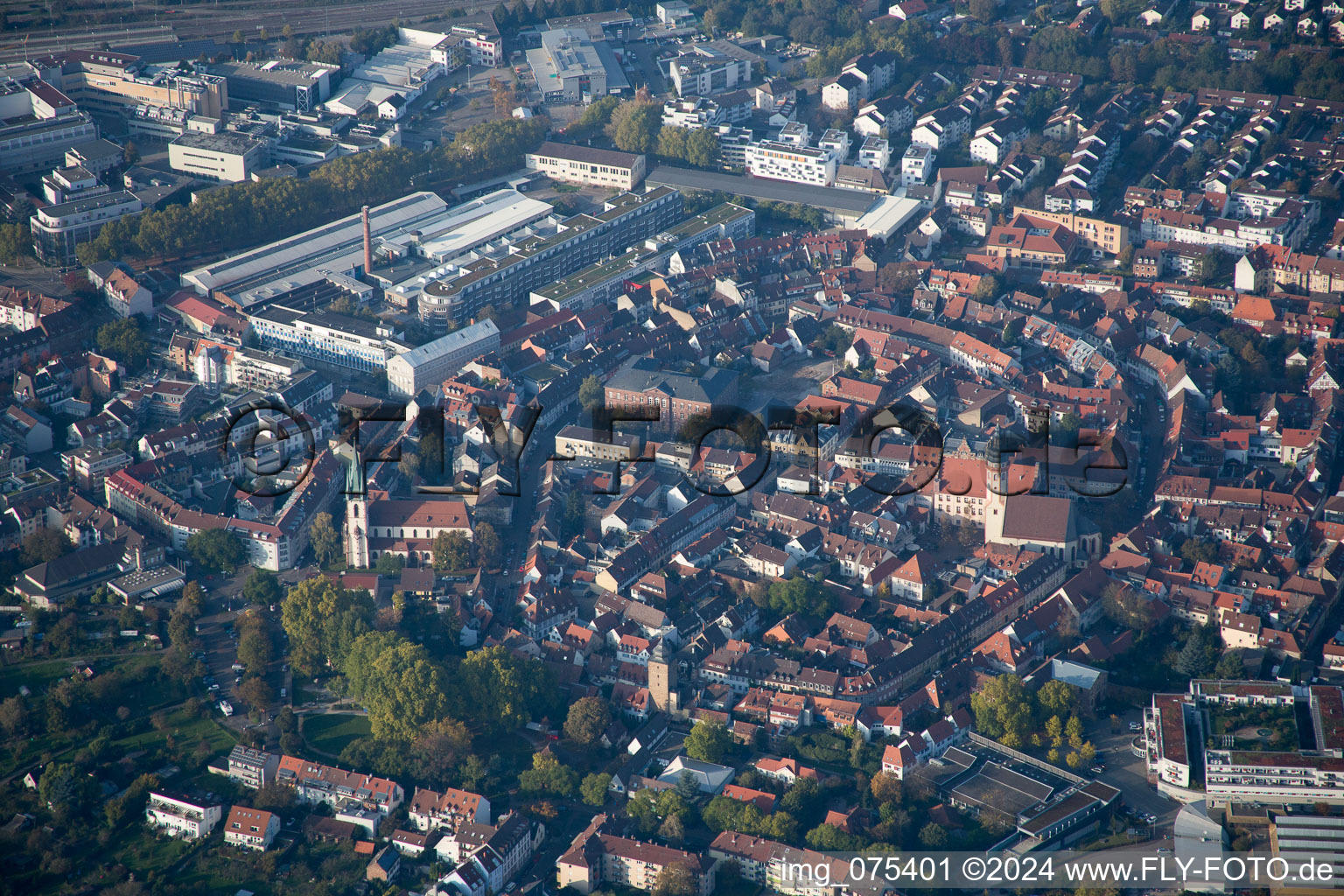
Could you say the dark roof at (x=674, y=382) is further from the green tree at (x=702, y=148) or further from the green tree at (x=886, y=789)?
the green tree at (x=702, y=148)

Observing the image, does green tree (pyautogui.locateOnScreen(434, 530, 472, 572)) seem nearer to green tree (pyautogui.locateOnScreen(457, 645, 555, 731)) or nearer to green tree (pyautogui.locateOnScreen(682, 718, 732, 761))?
green tree (pyautogui.locateOnScreen(457, 645, 555, 731))

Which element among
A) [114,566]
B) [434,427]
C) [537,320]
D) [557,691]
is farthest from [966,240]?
[114,566]

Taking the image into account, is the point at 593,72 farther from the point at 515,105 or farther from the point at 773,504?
the point at 773,504

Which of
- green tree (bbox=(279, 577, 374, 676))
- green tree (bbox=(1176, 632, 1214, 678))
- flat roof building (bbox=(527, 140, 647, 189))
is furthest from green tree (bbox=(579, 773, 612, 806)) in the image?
flat roof building (bbox=(527, 140, 647, 189))

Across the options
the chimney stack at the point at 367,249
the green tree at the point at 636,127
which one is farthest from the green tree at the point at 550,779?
the green tree at the point at 636,127

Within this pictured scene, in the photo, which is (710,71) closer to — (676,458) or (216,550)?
(676,458)

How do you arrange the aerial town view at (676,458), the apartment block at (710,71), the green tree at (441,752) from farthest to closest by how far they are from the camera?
1. the apartment block at (710,71)
2. the green tree at (441,752)
3. the aerial town view at (676,458)

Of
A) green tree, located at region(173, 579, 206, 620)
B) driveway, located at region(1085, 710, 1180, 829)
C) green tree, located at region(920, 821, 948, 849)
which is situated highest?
driveway, located at region(1085, 710, 1180, 829)
